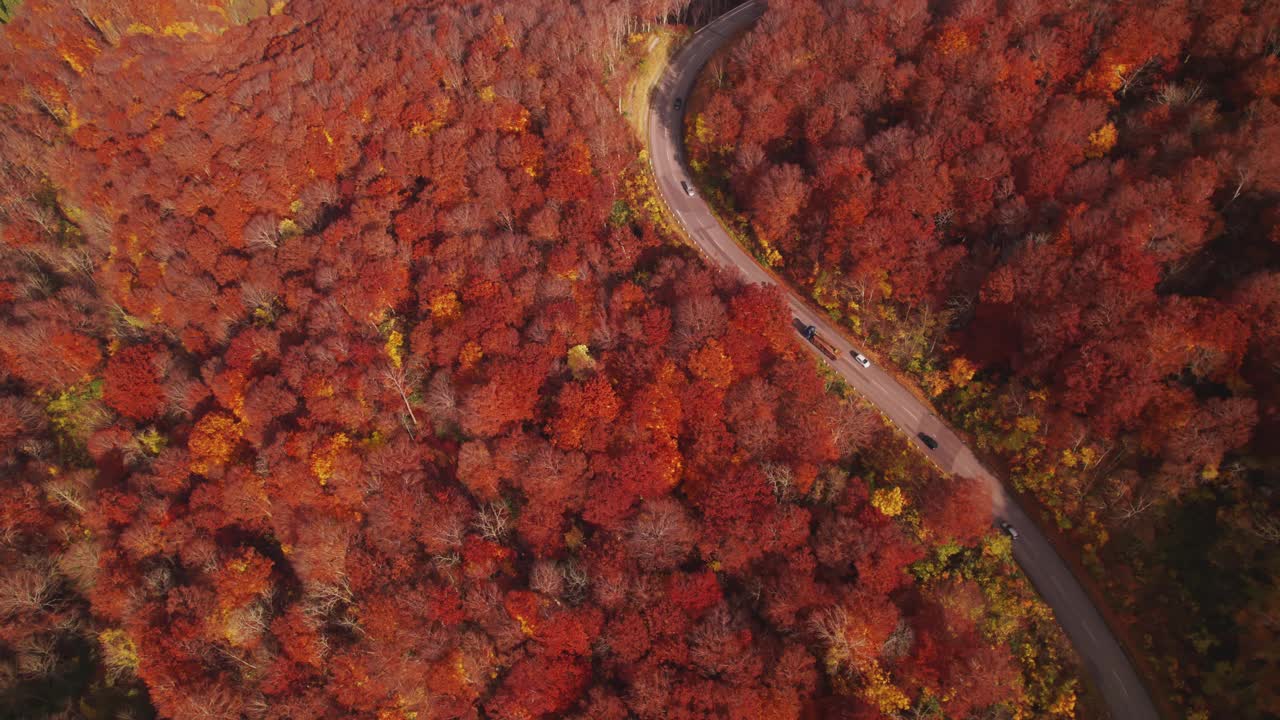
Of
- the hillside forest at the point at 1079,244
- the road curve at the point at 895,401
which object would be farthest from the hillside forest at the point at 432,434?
the hillside forest at the point at 1079,244

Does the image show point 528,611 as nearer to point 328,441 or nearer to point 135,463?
point 328,441

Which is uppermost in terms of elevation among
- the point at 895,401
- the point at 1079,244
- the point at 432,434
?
the point at 1079,244

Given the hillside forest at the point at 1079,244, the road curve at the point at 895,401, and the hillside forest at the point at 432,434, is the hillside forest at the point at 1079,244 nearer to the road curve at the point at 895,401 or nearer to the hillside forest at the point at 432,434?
the road curve at the point at 895,401

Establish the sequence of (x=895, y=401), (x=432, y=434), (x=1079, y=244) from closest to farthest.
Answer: (x=1079, y=244)
(x=895, y=401)
(x=432, y=434)

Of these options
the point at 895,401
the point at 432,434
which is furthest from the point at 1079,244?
the point at 432,434

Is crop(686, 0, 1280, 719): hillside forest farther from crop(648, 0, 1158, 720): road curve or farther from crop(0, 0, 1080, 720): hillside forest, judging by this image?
crop(0, 0, 1080, 720): hillside forest

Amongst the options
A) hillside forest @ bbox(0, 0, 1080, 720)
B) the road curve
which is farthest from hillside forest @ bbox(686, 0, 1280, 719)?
hillside forest @ bbox(0, 0, 1080, 720)

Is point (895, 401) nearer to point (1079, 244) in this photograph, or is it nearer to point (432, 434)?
point (1079, 244)

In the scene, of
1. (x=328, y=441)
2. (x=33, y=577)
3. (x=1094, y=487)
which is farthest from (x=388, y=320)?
(x=1094, y=487)
